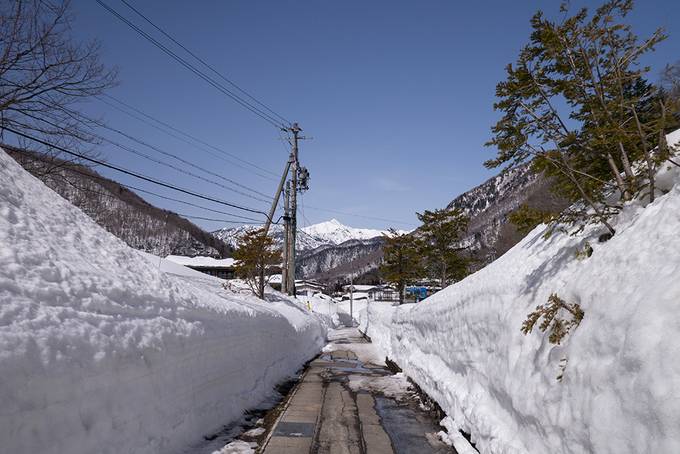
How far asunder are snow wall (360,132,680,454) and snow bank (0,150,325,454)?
13.9 feet

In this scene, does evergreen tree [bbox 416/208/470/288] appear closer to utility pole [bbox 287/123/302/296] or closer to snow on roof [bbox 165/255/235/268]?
utility pole [bbox 287/123/302/296]

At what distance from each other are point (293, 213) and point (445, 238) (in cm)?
1179

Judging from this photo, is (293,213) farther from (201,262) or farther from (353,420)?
(201,262)

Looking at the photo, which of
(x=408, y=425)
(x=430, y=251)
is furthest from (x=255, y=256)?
(x=408, y=425)

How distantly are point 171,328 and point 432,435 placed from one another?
4.63 meters

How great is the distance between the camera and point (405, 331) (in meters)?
14.3

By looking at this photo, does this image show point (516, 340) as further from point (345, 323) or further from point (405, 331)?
point (345, 323)

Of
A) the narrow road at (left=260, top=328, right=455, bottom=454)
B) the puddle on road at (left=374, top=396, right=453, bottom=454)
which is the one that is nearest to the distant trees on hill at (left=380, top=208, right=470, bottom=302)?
the narrow road at (left=260, top=328, right=455, bottom=454)

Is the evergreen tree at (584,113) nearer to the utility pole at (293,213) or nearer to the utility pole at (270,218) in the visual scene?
the utility pole at (270,218)

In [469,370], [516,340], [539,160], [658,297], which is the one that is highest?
[539,160]

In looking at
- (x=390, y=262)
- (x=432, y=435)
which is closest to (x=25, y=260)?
(x=432, y=435)

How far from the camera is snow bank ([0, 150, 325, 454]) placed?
361cm

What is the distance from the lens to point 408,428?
7.52 meters

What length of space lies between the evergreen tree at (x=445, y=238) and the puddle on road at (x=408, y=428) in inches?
905
